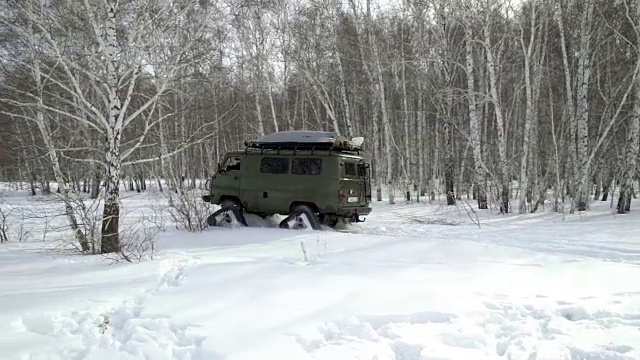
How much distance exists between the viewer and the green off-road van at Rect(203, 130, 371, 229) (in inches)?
421

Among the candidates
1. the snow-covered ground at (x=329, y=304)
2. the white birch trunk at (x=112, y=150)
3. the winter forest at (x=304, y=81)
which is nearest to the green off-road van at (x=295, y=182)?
the winter forest at (x=304, y=81)

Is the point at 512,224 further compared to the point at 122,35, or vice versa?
the point at 512,224

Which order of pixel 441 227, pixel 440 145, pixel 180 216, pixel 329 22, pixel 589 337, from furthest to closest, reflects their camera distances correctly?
1. pixel 440 145
2. pixel 329 22
3. pixel 441 227
4. pixel 180 216
5. pixel 589 337

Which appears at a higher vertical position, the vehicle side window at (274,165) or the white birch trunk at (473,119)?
the white birch trunk at (473,119)

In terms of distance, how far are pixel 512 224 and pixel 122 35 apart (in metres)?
10.3

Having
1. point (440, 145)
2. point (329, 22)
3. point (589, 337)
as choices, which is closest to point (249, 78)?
point (329, 22)

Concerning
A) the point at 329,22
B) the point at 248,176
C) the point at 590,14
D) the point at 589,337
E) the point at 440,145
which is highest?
the point at 329,22

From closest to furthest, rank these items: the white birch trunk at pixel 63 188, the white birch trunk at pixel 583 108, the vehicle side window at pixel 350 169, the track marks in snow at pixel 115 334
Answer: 1. the track marks in snow at pixel 115 334
2. the white birch trunk at pixel 63 188
3. the vehicle side window at pixel 350 169
4. the white birch trunk at pixel 583 108

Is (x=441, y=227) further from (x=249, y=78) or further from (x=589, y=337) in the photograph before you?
(x=249, y=78)

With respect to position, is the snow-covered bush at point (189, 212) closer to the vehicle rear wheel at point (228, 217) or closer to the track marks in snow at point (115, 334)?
the vehicle rear wheel at point (228, 217)

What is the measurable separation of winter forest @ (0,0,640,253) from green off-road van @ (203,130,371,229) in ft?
6.58

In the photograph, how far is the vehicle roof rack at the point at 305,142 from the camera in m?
11.1

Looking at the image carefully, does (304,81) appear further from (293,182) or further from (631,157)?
(631,157)

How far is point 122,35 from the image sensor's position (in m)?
8.85
